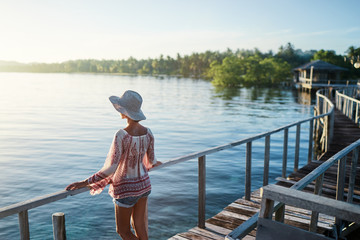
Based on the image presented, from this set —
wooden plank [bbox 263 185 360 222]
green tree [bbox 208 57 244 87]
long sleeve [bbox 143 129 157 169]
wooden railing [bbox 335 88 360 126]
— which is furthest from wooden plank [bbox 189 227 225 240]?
green tree [bbox 208 57 244 87]

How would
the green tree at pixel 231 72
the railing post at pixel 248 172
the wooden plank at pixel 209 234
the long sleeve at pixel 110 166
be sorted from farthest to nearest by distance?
the green tree at pixel 231 72 < the railing post at pixel 248 172 < the wooden plank at pixel 209 234 < the long sleeve at pixel 110 166

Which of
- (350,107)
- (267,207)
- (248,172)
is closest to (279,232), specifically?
(267,207)

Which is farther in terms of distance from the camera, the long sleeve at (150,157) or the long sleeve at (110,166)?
the long sleeve at (150,157)

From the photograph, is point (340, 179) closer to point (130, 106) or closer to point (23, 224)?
point (130, 106)

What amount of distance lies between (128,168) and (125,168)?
0.09ft

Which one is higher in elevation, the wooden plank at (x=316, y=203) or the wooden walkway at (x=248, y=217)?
the wooden plank at (x=316, y=203)

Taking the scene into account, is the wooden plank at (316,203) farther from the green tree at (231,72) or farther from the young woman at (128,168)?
the green tree at (231,72)

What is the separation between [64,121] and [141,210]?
27.7 metres

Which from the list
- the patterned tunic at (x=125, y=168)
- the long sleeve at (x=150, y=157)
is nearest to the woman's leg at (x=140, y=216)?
the patterned tunic at (x=125, y=168)

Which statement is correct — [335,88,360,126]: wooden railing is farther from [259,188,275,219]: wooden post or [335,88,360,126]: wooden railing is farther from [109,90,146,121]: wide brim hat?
[259,188,275,219]: wooden post

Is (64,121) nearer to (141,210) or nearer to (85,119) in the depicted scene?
(85,119)

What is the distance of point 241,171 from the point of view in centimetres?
1405

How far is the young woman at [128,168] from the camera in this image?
315 centimetres

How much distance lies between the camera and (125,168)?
3270 mm
